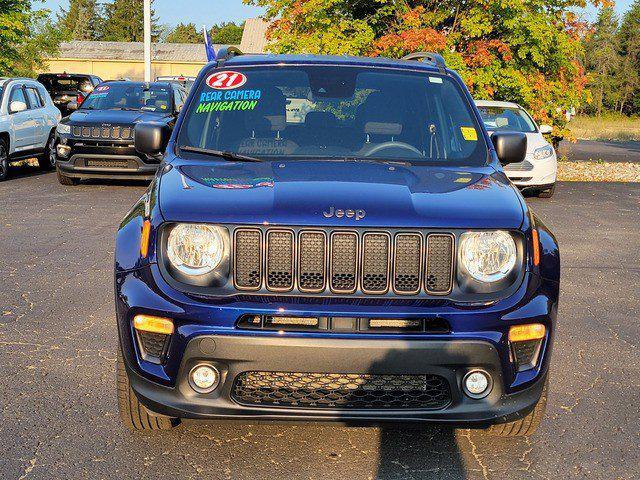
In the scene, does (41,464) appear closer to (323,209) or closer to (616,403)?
(323,209)

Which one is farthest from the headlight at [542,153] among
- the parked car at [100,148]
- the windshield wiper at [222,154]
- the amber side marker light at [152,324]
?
the amber side marker light at [152,324]

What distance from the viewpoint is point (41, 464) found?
3.88 meters


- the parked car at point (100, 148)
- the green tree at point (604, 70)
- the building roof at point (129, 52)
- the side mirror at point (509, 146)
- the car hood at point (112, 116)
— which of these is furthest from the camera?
the green tree at point (604, 70)

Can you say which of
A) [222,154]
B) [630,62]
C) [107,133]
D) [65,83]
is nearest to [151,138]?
[222,154]

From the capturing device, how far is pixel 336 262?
367 centimetres

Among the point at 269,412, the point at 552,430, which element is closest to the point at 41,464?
the point at 269,412

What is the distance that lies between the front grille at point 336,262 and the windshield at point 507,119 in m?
12.5

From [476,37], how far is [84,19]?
112m

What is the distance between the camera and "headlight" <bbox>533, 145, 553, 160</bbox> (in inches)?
585

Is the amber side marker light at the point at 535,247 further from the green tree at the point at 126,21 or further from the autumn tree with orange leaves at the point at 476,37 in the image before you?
the green tree at the point at 126,21

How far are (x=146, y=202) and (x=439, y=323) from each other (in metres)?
1.53

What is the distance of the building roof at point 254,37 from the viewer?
71.4 m

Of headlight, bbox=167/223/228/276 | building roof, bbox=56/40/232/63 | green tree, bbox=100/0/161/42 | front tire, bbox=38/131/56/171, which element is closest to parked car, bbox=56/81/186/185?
front tire, bbox=38/131/56/171

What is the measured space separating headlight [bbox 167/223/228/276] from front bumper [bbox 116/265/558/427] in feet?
0.36
